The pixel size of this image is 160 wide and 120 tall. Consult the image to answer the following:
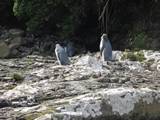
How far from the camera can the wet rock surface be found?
7387 mm

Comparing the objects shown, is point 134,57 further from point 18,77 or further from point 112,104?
point 112,104

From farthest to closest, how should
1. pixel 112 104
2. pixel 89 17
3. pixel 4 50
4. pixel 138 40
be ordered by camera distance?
pixel 89 17
pixel 138 40
pixel 4 50
pixel 112 104

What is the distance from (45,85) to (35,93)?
0.59m

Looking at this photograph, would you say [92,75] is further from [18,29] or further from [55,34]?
[18,29]

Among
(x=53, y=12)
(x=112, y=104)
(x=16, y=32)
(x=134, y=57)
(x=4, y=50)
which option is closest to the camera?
(x=112, y=104)

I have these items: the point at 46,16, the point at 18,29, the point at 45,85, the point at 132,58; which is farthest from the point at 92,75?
the point at 18,29

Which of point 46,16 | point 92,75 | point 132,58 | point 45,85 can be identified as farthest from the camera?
point 46,16

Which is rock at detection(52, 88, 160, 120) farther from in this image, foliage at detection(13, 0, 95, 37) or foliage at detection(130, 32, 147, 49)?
foliage at detection(13, 0, 95, 37)

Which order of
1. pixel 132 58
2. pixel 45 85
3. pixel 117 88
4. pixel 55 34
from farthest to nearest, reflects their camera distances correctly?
pixel 55 34, pixel 132 58, pixel 45 85, pixel 117 88

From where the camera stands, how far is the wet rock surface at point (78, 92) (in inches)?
291

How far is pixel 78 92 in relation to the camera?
8383 mm

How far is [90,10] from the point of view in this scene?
944 inches

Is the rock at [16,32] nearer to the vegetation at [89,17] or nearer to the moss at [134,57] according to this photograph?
the vegetation at [89,17]

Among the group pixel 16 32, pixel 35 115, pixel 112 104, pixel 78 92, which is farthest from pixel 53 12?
pixel 35 115
